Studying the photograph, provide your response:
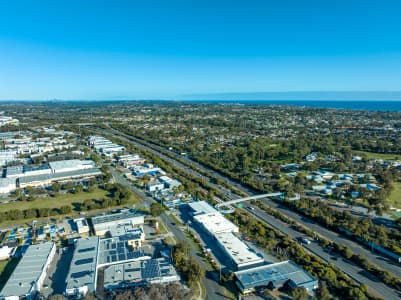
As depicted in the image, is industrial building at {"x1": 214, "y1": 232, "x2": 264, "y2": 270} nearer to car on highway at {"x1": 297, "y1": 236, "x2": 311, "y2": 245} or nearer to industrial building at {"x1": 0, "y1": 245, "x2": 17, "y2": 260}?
car on highway at {"x1": 297, "y1": 236, "x2": 311, "y2": 245}

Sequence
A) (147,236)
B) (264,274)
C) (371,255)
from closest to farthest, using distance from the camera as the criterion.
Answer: (264,274), (371,255), (147,236)

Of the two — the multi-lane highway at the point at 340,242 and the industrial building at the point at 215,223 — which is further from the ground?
the industrial building at the point at 215,223

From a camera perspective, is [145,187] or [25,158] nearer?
[145,187]

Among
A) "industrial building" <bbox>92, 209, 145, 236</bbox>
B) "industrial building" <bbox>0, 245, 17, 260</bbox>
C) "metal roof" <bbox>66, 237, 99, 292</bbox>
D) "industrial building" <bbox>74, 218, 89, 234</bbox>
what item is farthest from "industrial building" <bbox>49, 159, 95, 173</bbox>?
"metal roof" <bbox>66, 237, 99, 292</bbox>

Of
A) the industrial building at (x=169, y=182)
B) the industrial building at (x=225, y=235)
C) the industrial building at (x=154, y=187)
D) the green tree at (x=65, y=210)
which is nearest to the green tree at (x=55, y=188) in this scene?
the green tree at (x=65, y=210)

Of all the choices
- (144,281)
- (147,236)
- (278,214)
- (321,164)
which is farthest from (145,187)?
(321,164)

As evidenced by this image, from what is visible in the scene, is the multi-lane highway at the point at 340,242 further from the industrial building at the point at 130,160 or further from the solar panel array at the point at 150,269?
the solar panel array at the point at 150,269

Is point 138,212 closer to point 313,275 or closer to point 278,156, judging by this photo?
point 313,275
